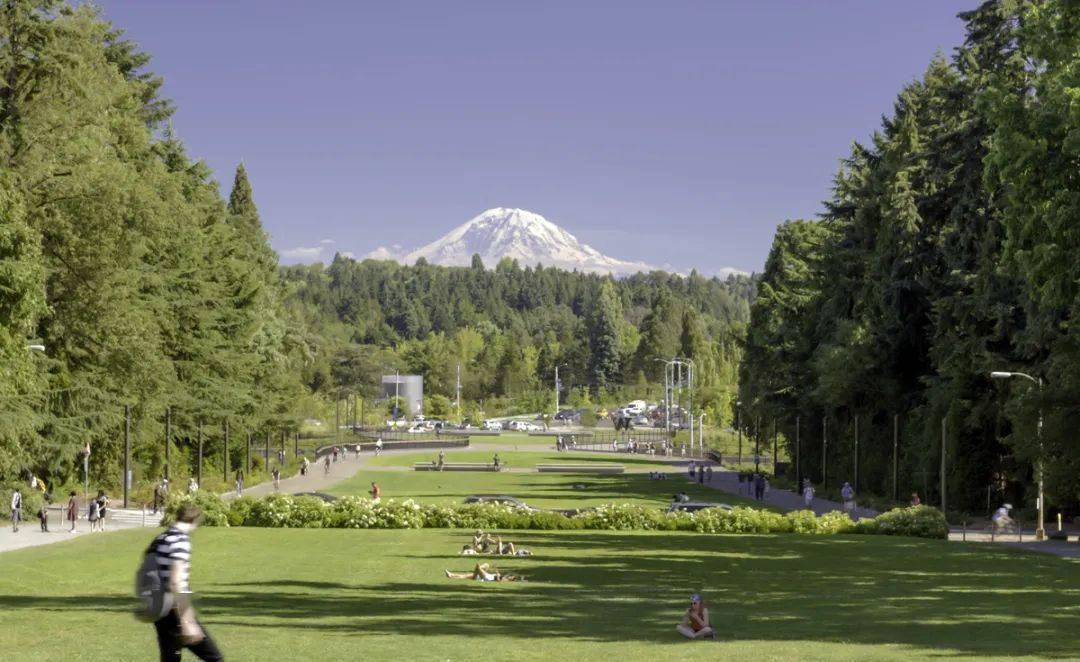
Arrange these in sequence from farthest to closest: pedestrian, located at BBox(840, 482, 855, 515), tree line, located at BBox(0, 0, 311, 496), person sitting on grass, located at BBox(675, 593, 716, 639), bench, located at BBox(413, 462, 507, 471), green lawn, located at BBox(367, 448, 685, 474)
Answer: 1. green lawn, located at BBox(367, 448, 685, 474)
2. bench, located at BBox(413, 462, 507, 471)
3. pedestrian, located at BBox(840, 482, 855, 515)
4. tree line, located at BBox(0, 0, 311, 496)
5. person sitting on grass, located at BBox(675, 593, 716, 639)

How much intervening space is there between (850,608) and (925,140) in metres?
50.5

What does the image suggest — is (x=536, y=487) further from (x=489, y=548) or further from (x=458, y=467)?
(x=489, y=548)

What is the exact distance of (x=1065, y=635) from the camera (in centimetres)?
2394

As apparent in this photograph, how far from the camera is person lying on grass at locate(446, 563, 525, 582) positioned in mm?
34375

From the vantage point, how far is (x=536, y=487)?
85.5m

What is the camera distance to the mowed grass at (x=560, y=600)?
22.2m

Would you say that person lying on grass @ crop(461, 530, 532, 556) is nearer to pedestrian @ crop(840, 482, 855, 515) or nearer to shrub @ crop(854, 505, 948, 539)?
shrub @ crop(854, 505, 948, 539)

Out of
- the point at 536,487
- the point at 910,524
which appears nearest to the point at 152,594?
the point at 910,524

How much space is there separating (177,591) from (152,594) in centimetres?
24

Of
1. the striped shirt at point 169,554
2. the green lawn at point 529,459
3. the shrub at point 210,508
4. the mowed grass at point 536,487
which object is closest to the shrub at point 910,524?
the mowed grass at point 536,487

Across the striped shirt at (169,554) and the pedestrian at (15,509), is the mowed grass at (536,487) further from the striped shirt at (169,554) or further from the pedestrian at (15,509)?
the striped shirt at (169,554)

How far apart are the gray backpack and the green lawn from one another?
333 ft

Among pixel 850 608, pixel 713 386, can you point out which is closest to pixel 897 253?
pixel 850 608

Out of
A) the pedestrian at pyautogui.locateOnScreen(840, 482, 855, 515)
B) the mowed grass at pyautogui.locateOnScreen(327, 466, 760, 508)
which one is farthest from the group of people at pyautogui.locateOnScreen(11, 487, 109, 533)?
the pedestrian at pyautogui.locateOnScreen(840, 482, 855, 515)
